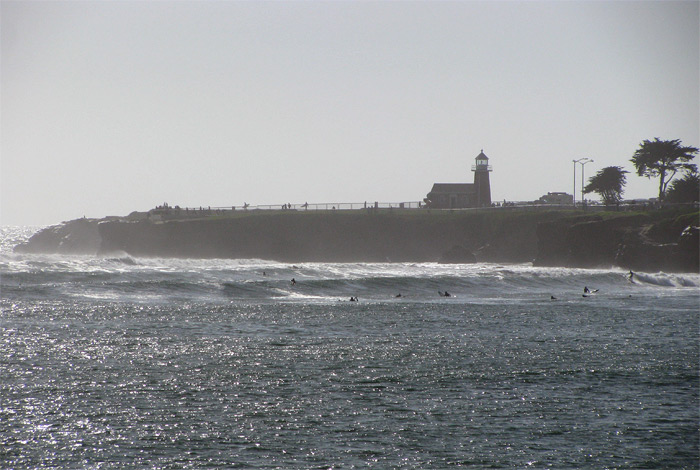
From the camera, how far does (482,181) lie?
107688 millimetres

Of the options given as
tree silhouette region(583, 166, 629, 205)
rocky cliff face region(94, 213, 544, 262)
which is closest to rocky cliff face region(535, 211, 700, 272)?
rocky cliff face region(94, 213, 544, 262)

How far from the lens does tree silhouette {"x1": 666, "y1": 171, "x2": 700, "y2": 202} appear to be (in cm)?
7994

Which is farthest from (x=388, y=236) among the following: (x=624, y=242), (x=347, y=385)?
(x=347, y=385)

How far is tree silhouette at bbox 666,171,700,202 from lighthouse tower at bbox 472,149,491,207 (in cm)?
2774

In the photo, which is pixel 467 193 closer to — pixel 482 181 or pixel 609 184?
pixel 482 181

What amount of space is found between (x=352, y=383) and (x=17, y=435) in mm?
8405

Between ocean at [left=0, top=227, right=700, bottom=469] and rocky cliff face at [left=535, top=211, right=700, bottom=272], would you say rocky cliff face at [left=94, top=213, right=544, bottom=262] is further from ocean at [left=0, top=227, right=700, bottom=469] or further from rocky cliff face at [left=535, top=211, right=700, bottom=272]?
ocean at [left=0, top=227, right=700, bottom=469]

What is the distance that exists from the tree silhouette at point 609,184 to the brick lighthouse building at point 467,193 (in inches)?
Answer: 586

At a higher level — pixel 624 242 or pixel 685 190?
pixel 685 190

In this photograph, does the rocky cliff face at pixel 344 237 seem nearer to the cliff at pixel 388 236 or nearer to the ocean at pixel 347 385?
the cliff at pixel 388 236

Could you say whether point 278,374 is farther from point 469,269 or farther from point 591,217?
point 591,217

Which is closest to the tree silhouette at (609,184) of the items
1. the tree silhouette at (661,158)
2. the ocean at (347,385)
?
the tree silhouette at (661,158)

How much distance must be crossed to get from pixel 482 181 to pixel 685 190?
31.6 meters

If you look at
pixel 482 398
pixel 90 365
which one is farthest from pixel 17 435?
pixel 482 398
